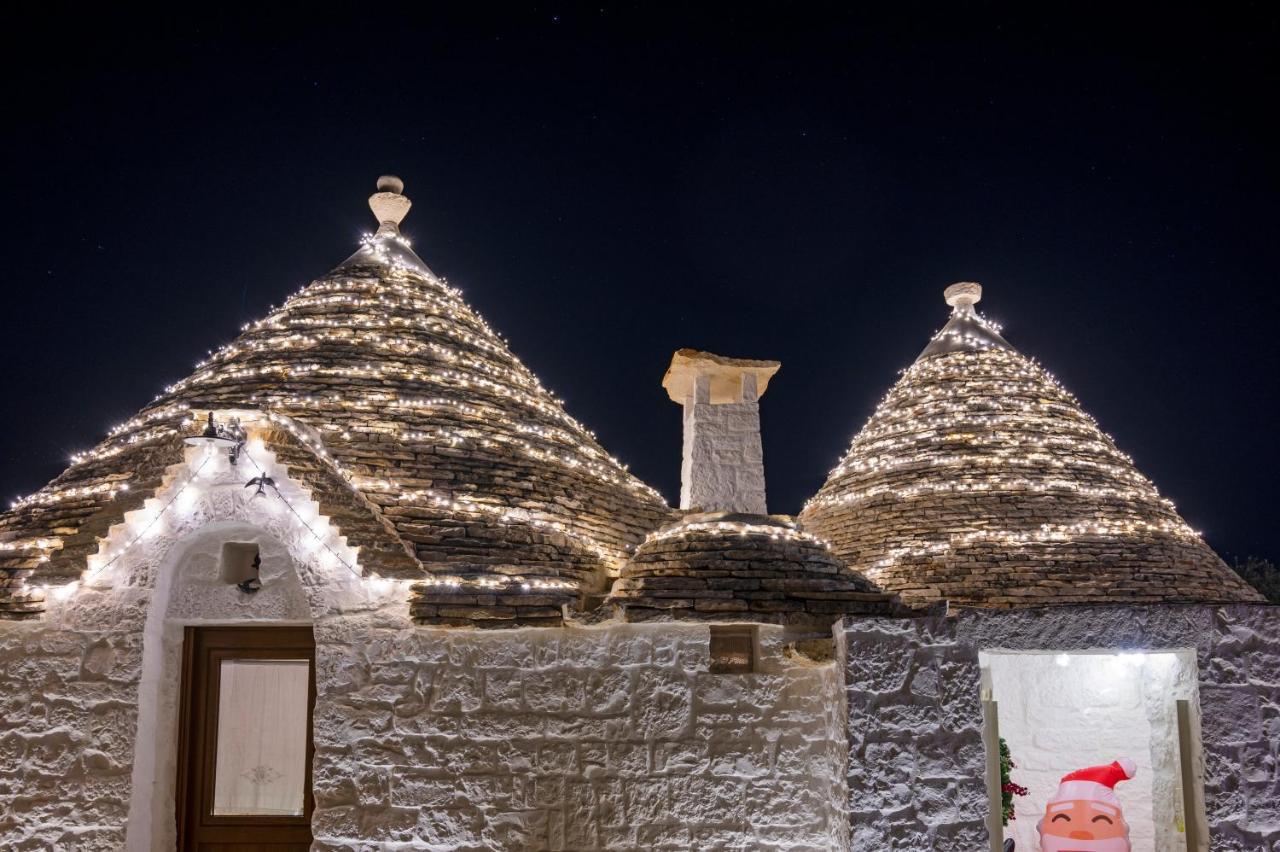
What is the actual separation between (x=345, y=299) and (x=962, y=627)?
6.31 meters

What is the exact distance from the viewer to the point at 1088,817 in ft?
22.8

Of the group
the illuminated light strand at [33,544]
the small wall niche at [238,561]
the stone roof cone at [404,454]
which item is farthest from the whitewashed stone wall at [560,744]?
the illuminated light strand at [33,544]

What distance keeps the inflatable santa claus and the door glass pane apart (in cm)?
498

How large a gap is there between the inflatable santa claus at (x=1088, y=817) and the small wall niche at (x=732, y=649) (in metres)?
2.43

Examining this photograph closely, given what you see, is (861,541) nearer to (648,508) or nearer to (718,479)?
(718,479)

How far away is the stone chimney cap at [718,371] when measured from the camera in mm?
10930

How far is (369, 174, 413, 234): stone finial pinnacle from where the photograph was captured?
10836mm

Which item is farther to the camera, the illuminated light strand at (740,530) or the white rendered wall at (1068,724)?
the white rendered wall at (1068,724)

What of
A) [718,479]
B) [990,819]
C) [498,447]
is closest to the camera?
[990,819]

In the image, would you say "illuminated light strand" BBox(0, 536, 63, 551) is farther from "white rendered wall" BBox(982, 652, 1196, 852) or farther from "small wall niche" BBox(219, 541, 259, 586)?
"white rendered wall" BBox(982, 652, 1196, 852)

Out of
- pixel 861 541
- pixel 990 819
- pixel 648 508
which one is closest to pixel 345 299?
pixel 648 508

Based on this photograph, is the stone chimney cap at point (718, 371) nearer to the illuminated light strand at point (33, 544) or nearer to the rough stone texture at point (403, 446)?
the rough stone texture at point (403, 446)

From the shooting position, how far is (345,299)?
9.59 meters

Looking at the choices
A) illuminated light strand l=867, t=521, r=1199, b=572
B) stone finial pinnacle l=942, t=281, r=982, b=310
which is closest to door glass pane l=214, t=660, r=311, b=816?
illuminated light strand l=867, t=521, r=1199, b=572
